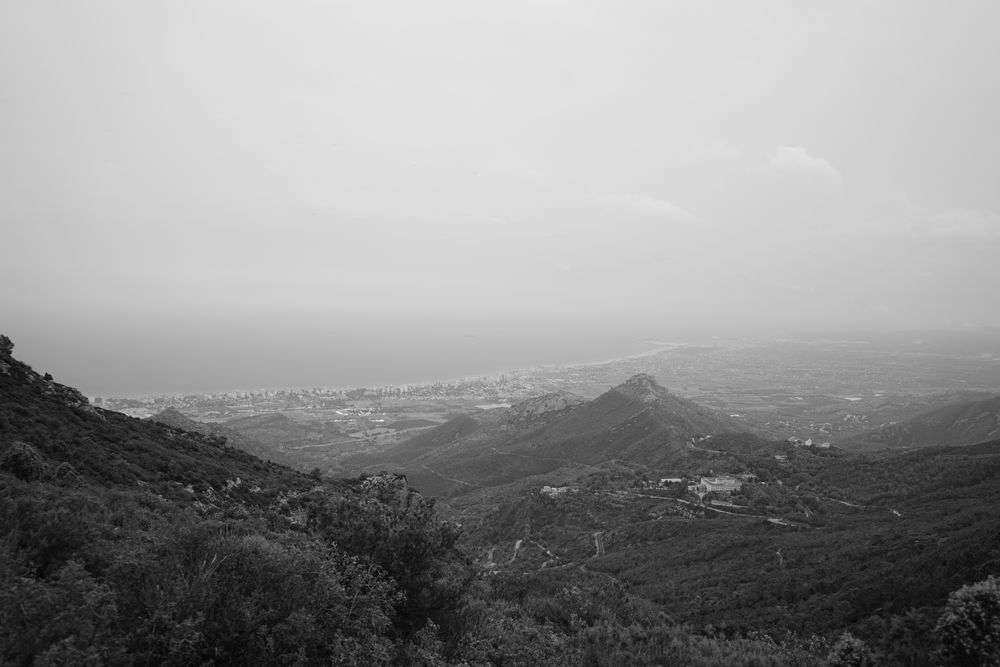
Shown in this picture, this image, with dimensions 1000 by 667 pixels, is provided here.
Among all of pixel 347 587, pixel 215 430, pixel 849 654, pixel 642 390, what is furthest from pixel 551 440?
pixel 347 587

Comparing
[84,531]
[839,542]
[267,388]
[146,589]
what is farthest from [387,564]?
[267,388]

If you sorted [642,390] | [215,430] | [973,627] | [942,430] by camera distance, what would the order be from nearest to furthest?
[973,627] < [215,430] < [942,430] < [642,390]

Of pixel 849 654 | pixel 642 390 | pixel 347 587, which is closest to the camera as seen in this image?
pixel 347 587

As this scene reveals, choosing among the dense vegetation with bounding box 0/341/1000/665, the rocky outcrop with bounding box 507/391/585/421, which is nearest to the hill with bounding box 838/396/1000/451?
the rocky outcrop with bounding box 507/391/585/421

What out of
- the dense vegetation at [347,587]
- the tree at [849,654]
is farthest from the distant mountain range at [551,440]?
Result: the tree at [849,654]

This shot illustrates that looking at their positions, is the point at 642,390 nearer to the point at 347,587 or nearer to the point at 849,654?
the point at 849,654

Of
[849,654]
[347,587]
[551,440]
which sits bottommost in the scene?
[551,440]

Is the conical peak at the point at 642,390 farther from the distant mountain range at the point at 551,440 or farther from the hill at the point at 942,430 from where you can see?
the hill at the point at 942,430
